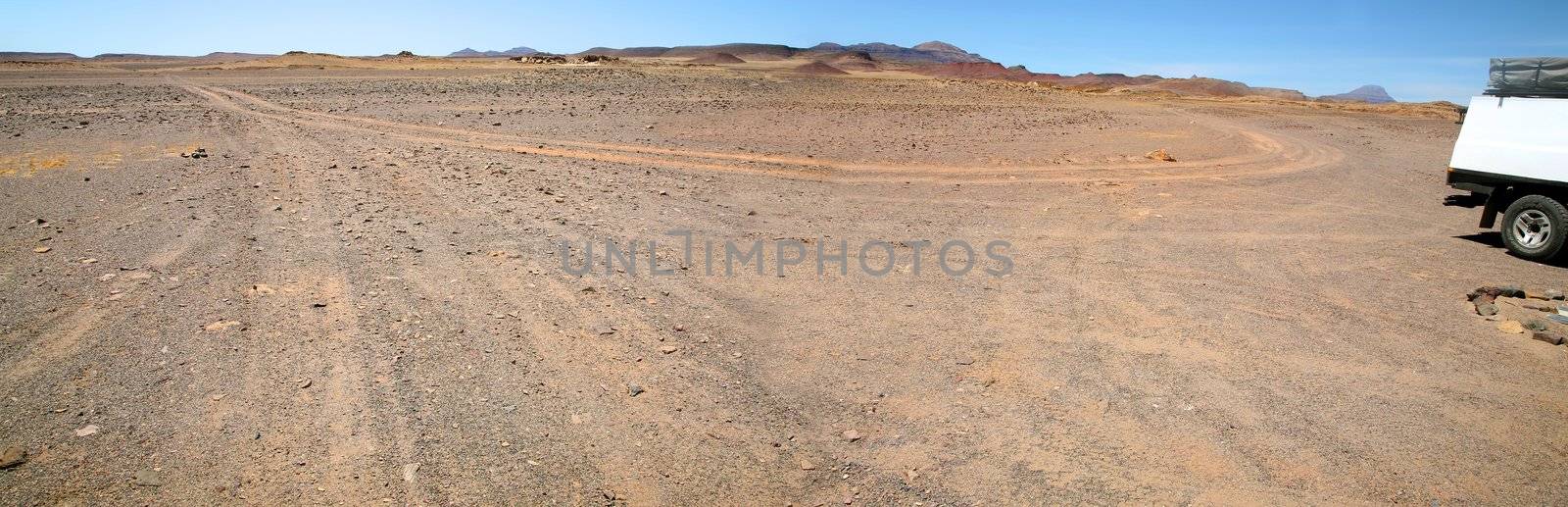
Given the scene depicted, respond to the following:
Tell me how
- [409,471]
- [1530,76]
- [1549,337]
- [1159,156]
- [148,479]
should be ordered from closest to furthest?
[148,479]
[409,471]
[1549,337]
[1530,76]
[1159,156]

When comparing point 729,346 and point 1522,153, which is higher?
point 1522,153

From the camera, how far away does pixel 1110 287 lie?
7.29 metres

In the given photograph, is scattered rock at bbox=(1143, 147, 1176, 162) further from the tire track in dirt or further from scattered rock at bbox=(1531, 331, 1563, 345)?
scattered rock at bbox=(1531, 331, 1563, 345)

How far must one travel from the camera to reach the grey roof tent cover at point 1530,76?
27.7 ft

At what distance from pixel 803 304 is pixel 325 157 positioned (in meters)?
10.2

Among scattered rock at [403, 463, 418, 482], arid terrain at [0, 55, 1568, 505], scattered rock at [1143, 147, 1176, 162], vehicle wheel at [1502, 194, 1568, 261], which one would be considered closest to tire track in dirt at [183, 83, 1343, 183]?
scattered rock at [1143, 147, 1176, 162]

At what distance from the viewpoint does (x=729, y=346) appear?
5609mm

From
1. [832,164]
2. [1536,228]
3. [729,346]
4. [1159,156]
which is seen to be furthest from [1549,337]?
[1159,156]

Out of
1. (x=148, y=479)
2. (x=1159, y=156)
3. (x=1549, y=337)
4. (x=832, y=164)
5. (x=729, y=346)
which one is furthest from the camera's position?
(x=1159, y=156)

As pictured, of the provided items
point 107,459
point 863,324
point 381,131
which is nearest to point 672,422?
point 863,324

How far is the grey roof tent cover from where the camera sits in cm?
843

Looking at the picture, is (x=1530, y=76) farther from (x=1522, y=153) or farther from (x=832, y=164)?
(x=832, y=164)

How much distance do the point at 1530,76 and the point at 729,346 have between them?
370 inches

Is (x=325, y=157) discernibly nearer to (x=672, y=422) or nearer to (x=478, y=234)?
(x=478, y=234)
